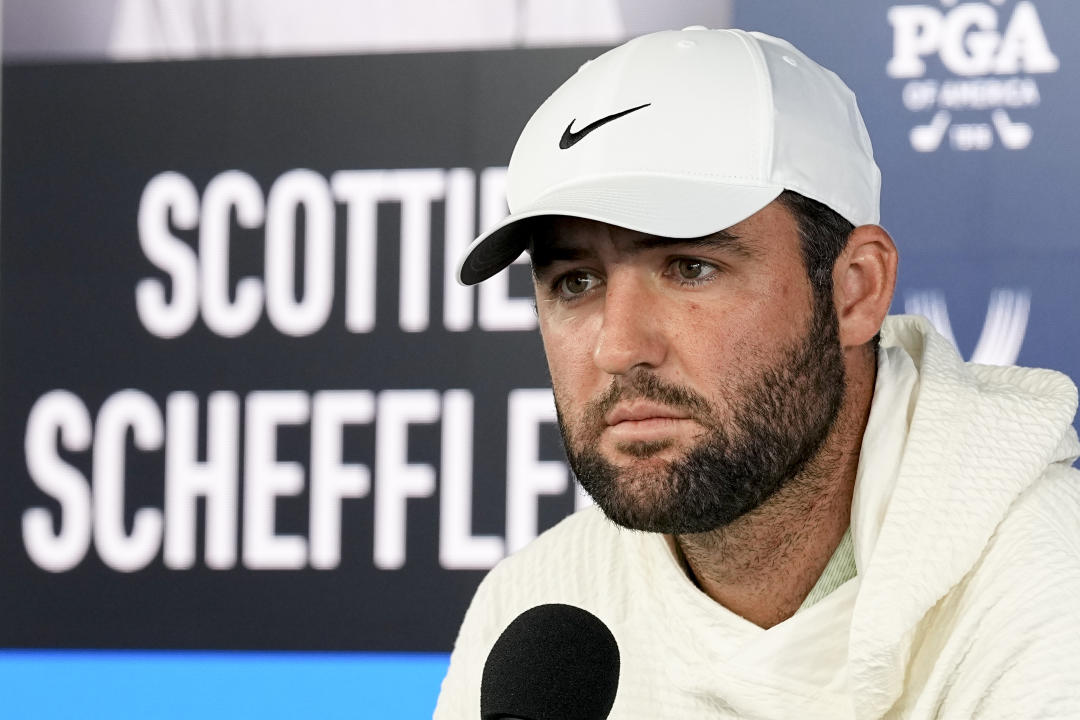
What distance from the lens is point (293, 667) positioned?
7.96 ft

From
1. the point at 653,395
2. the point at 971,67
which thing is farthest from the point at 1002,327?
the point at 653,395

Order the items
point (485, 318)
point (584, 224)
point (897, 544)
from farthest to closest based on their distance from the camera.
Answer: point (485, 318)
point (584, 224)
point (897, 544)

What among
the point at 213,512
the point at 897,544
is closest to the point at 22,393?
the point at 213,512

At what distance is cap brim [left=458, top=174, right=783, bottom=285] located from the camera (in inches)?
43.5

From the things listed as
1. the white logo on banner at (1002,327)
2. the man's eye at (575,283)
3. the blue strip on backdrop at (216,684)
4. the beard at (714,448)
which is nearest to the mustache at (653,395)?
the beard at (714,448)

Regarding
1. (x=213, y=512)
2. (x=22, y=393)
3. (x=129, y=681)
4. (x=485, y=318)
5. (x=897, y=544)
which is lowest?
(x=129, y=681)

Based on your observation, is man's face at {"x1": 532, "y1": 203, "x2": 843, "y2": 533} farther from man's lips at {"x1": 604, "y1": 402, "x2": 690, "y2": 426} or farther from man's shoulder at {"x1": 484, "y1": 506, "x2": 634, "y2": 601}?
man's shoulder at {"x1": 484, "y1": 506, "x2": 634, "y2": 601}

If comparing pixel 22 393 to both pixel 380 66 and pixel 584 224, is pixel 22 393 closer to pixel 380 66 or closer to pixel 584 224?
pixel 380 66

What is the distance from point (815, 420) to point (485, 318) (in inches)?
48.0

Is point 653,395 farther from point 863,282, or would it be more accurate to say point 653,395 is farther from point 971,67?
point 971,67

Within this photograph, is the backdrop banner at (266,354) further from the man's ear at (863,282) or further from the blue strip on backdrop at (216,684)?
the man's ear at (863,282)

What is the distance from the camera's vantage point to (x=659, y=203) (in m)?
1.12

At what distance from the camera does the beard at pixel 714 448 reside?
1.14 m

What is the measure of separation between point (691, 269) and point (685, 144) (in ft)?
0.35
